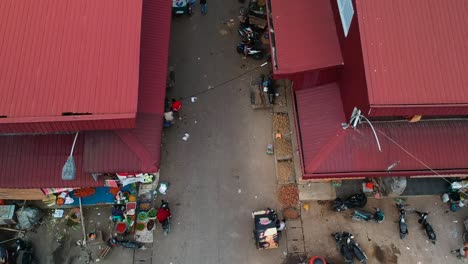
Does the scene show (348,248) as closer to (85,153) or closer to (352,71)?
(352,71)

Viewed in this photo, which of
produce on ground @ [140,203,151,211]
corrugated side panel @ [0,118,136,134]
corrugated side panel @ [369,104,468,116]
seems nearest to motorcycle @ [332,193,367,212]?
corrugated side panel @ [369,104,468,116]

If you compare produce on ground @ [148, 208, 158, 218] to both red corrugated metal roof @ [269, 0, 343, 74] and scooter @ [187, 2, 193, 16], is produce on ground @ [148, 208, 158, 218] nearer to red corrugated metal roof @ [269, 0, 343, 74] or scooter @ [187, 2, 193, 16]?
red corrugated metal roof @ [269, 0, 343, 74]

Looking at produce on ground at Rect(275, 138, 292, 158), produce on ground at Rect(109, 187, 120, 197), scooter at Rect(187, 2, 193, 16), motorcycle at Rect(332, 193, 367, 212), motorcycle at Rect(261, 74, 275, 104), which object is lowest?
motorcycle at Rect(332, 193, 367, 212)

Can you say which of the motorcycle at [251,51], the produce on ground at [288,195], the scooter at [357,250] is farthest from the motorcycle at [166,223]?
the motorcycle at [251,51]

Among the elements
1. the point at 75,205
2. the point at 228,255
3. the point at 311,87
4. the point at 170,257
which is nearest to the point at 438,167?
the point at 311,87

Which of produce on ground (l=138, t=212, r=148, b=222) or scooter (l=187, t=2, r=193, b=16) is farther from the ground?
scooter (l=187, t=2, r=193, b=16)

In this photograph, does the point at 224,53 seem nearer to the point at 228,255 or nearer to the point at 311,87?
the point at 311,87

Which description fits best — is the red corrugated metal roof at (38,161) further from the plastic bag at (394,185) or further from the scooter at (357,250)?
the plastic bag at (394,185)

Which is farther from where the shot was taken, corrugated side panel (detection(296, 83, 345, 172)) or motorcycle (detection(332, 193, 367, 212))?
motorcycle (detection(332, 193, 367, 212))
